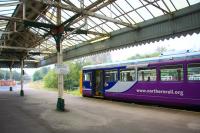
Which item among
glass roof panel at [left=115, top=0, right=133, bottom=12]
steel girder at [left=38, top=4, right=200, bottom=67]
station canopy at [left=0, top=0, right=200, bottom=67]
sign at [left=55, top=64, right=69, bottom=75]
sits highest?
glass roof panel at [left=115, top=0, right=133, bottom=12]

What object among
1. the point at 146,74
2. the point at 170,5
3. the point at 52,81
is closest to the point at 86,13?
the point at 170,5

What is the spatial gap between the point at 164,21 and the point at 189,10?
6.24 feet

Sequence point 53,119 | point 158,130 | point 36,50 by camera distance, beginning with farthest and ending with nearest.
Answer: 1. point 36,50
2. point 53,119
3. point 158,130

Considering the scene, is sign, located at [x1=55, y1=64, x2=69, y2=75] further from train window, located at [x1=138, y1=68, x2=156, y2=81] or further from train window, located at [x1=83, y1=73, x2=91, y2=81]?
train window, located at [x1=83, y1=73, x2=91, y2=81]

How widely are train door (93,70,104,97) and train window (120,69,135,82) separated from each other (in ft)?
8.98

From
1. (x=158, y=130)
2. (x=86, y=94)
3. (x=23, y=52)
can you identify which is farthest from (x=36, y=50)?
(x=158, y=130)

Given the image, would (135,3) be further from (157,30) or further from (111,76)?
(111,76)

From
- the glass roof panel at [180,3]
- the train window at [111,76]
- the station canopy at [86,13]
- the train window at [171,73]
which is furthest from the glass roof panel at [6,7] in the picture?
the train window at [171,73]

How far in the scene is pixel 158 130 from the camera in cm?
872

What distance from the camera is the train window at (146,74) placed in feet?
49.3

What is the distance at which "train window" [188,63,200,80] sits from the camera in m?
12.4

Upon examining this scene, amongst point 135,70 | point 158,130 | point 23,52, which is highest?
point 23,52

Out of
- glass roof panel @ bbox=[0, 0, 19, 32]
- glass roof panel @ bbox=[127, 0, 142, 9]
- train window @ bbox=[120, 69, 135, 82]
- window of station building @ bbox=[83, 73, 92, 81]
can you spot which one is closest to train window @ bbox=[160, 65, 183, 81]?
train window @ bbox=[120, 69, 135, 82]

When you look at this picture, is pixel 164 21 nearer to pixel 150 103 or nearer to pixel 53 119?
pixel 150 103
